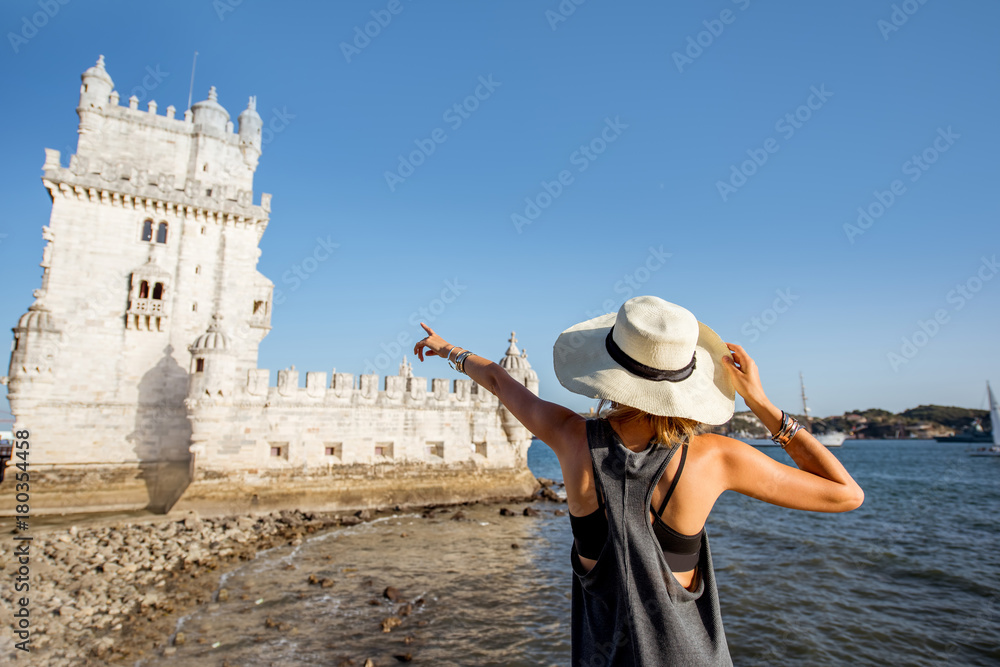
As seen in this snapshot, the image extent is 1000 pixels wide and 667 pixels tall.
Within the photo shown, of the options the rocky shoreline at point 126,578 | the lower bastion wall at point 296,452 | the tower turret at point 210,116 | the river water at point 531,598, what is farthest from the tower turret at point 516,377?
the tower turret at point 210,116

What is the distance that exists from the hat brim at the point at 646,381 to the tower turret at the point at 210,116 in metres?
23.2

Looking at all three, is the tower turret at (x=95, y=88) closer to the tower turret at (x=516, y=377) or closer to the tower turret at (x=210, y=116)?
the tower turret at (x=210, y=116)

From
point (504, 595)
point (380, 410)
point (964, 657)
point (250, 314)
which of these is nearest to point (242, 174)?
point (250, 314)

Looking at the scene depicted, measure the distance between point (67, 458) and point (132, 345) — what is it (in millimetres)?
3953

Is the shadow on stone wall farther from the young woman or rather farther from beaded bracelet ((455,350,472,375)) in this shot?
the young woman

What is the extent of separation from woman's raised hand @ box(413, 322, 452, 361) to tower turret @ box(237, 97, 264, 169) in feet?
73.1

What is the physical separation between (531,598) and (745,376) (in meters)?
10.1

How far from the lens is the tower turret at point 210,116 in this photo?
20.5 m

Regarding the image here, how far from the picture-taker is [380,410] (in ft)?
64.7

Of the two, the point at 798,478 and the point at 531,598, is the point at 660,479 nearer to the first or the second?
the point at 798,478

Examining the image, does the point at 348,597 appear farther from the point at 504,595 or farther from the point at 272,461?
the point at 272,461

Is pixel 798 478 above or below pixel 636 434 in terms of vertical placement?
below

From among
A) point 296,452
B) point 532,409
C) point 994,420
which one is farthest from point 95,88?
point 994,420

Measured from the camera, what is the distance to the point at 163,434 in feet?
58.1
